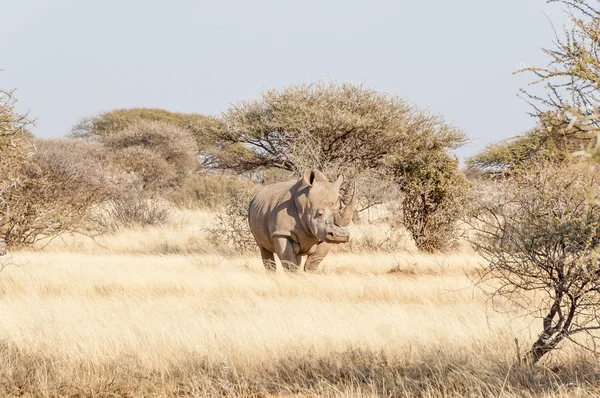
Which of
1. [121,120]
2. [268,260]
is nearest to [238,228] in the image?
[268,260]

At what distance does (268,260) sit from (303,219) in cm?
171

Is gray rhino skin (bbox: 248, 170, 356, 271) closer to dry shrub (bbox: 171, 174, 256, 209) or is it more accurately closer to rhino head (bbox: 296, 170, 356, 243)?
rhino head (bbox: 296, 170, 356, 243)

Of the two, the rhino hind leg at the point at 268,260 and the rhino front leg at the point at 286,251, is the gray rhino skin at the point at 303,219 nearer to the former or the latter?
the rhino front leg at the point at 286,251

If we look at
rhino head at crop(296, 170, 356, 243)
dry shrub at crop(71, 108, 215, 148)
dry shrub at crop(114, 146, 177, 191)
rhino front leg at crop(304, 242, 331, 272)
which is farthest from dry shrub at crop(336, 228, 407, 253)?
dry shrub at crop(71, 108, 215, 148)

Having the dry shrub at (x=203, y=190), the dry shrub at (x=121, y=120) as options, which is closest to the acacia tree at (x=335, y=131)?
the dry shrub at (x=203, y=190)

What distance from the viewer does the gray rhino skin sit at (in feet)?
34.6

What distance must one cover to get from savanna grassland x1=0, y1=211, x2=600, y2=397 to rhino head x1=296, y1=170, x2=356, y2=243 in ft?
2.27

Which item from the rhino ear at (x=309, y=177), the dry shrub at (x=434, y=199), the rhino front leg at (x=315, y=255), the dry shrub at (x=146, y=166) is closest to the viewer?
the rhino ear at (x=309, y=177)

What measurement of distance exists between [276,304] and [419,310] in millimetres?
1706

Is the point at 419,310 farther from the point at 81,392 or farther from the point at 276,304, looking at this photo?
the point at 81,392

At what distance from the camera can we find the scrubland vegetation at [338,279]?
5586 millimetres

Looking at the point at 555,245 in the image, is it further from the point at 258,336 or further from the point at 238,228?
the point at 238,228

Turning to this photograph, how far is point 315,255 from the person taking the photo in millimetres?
11422

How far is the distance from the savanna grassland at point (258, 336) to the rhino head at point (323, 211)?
692 mm
